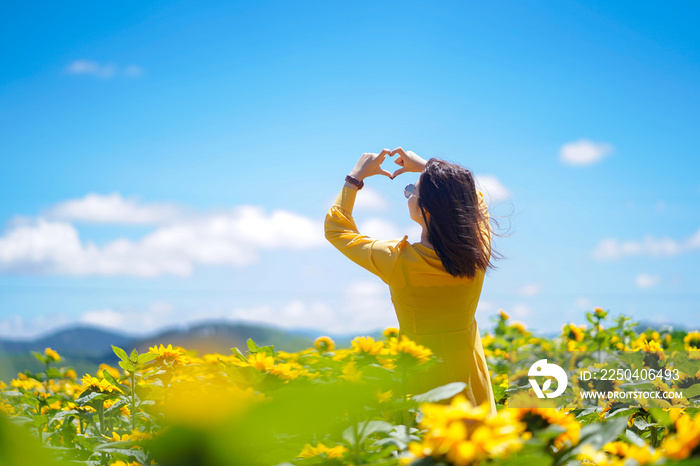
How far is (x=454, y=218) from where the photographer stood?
1422 millimetres

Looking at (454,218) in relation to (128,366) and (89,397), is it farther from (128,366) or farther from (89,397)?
(89,397)

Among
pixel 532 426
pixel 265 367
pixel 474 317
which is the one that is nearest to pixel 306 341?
pixel 474 317

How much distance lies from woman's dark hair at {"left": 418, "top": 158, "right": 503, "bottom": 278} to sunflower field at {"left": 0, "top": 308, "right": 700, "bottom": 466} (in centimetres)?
33

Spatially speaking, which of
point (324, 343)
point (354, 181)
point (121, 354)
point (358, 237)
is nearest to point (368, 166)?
point (354, 181)

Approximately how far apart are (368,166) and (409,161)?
17 cm

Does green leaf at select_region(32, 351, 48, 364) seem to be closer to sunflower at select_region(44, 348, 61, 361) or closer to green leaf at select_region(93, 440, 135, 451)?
sunflower at select_region(44, 348, 61, 361)

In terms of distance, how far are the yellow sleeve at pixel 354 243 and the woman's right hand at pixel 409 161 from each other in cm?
24

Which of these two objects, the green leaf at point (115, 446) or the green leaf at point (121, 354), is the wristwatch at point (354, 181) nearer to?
the green leaf at point (121, 354)

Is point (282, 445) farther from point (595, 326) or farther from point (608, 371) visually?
point (595, 326)

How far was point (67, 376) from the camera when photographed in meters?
2.79

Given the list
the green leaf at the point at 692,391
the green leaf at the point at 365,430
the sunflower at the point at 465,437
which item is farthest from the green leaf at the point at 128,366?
the green leaf at the point at 692,391

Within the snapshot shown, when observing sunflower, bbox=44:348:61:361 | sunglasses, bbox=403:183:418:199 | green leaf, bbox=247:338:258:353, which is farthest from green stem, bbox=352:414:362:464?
sunflower, bbox=44:348:61:361

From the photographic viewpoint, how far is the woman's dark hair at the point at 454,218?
1372mm

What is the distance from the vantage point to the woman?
1.38 m
